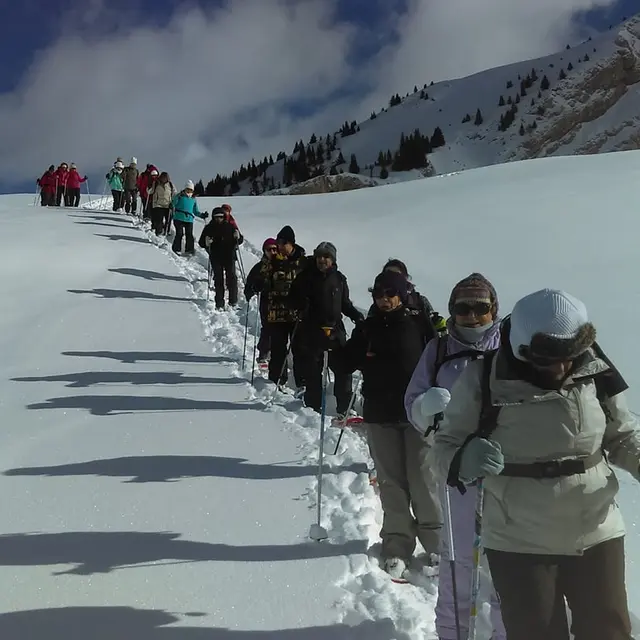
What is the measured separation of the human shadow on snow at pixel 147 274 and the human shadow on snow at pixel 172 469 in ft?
28.8

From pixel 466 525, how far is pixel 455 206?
1913 cm

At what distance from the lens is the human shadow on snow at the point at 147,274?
1373 centimetres

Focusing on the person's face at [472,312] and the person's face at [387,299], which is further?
the person's face at [387,299]

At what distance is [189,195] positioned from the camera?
14766mm

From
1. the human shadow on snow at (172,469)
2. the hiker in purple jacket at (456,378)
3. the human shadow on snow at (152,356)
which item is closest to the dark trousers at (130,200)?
the human shadow on snow at (152,356)

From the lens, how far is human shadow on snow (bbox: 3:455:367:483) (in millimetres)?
4973

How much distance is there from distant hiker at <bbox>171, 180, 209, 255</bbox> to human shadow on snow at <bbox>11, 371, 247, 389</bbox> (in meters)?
6.49

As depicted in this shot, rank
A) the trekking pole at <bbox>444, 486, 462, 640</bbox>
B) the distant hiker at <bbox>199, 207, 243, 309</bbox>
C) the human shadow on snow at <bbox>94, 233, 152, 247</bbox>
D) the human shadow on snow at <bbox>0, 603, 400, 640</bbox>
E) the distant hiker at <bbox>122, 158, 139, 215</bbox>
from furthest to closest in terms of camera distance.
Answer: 1. the distant hiker at <bbox>122, 158, 139, 215</bbox>
2. the human shadow on snow at <bbox>94, 233, 152, 247</bbox>
3. the distant hiker at <bbox>199, 207, 243, 309</bbox>
4. the human shadow on snow at <bbox>0, 603, 400, 640</bbox>
5. the trekking pole at <bbox>444, 486, 462, 640</bbox>

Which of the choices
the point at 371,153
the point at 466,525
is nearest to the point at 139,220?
the point at 466,525

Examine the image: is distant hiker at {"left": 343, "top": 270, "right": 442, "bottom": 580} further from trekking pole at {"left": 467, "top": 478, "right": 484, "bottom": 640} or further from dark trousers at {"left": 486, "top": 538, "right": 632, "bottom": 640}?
dark trousers at {"left": 486, "top": 538, "right": 632, "bottom": 640}

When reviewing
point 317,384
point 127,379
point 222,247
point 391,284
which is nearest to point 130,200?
point 222,247

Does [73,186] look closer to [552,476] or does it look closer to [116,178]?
[116,178]

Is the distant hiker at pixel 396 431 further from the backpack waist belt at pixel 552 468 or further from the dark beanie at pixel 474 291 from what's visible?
the backpack waist belt at pixel 552 468

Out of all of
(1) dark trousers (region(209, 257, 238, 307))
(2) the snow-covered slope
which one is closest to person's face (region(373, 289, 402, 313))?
(1) dark trousers (region(209, 257, 238, 307))
